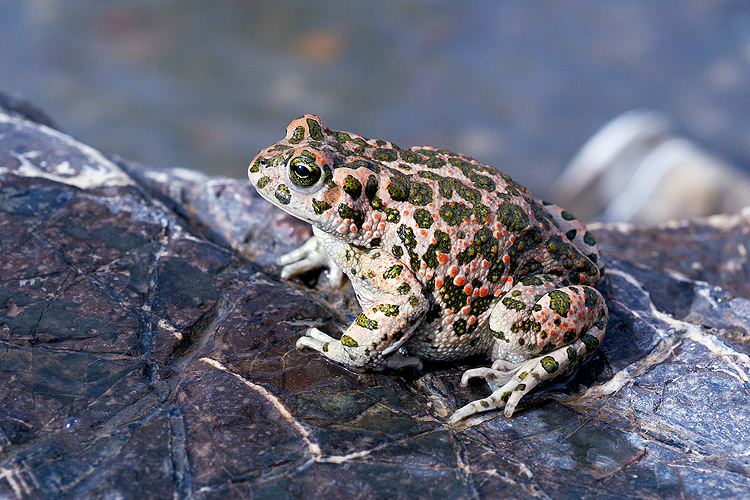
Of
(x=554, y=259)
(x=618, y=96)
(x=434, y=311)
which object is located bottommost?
(x=434, y=311)

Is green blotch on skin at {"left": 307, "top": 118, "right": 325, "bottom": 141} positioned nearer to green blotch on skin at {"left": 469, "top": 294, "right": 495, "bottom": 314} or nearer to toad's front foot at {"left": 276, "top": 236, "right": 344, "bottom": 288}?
toad's front foot at {"left": 276, "top": 236, "right": 344, "bottom": 288}

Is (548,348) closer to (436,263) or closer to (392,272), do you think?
(436,263)

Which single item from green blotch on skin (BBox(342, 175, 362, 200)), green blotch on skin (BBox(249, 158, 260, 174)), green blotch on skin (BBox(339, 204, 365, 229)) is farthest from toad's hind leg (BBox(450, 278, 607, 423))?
green blotch on skin (BBox(249, 158, 260, 174))

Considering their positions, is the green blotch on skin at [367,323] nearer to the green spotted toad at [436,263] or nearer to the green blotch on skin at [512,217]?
the green spotted toad at [436,263]

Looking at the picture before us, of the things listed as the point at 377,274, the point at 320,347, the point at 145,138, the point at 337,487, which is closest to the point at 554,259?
the point at 377,274

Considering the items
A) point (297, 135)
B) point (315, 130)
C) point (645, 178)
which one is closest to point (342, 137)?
point (315, 130)

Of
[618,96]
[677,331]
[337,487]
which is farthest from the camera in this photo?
[618,96]

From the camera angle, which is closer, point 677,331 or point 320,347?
point 320,347

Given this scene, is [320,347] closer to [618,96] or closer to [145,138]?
[145,138]
